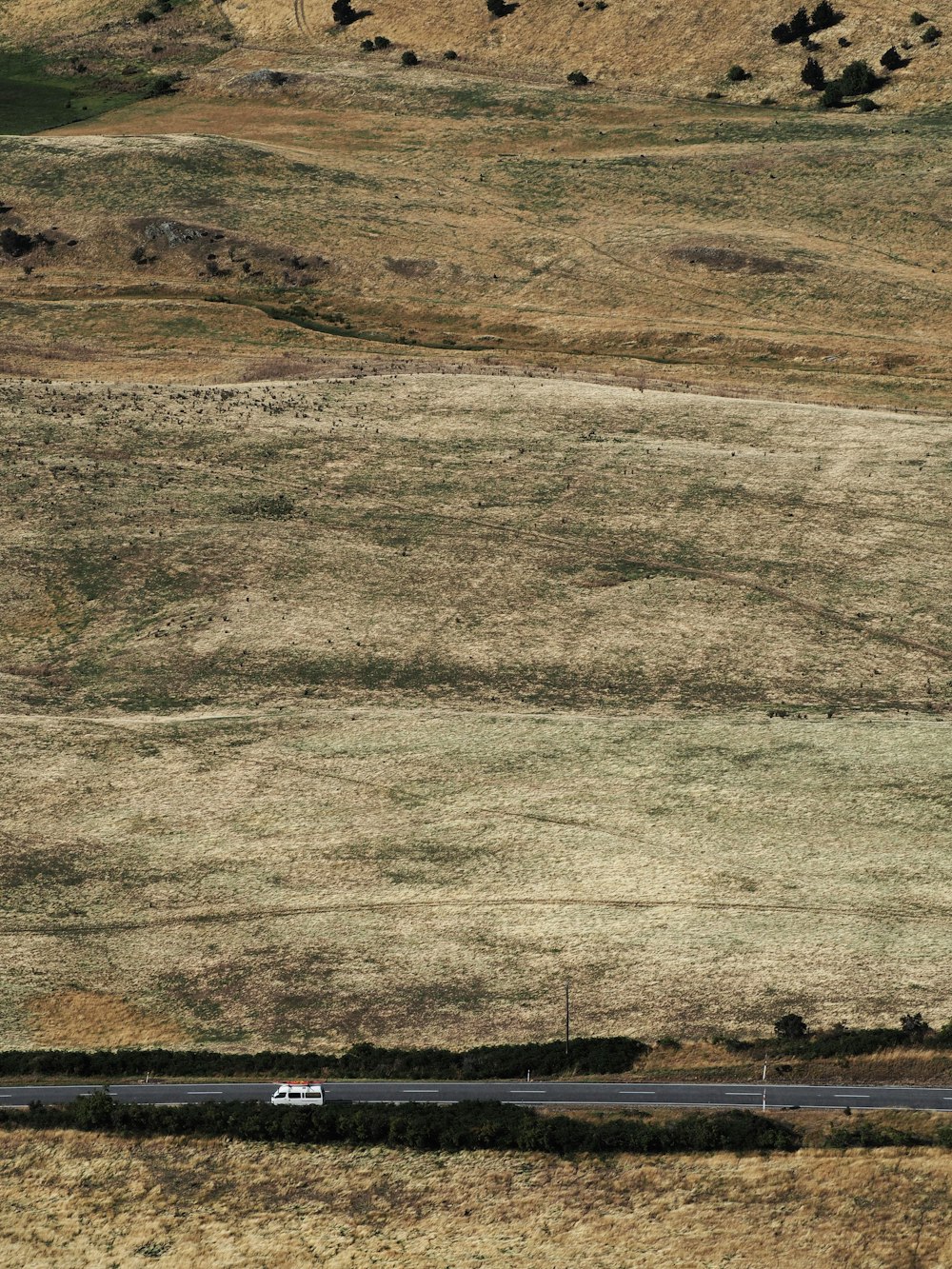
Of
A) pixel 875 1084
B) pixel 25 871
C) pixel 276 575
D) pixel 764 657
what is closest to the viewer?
pixel 875 1084

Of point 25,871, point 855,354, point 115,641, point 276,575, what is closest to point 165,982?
point 25,871

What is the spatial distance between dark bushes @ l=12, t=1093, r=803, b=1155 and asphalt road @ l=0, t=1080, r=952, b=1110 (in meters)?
0.89

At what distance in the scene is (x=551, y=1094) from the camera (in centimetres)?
4997

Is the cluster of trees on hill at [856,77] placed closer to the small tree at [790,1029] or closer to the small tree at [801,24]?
the small tree at [801,24]

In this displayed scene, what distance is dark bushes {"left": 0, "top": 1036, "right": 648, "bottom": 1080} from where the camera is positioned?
51.0 meters

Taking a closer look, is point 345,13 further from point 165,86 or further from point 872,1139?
point 872,1139

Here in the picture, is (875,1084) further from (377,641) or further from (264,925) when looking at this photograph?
(377,641)

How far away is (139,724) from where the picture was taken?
73625 mm

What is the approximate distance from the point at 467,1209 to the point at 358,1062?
24.2ft

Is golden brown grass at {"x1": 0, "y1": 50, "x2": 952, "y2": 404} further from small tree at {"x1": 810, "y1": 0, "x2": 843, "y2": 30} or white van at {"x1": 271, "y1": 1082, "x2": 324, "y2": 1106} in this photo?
white van at {"x1": 271, "y1": 1082, "x2": 324, "y2": 1106}

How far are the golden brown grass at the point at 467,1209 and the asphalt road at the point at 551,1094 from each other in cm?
245

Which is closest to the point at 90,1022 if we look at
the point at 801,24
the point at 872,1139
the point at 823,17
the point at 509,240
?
the point at 872,1139

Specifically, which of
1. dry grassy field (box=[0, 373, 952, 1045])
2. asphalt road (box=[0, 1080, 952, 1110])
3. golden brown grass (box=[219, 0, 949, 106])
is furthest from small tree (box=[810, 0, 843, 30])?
asphalt road (box=[0, 1080, 952, 1110])

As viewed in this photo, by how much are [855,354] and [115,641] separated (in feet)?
176
